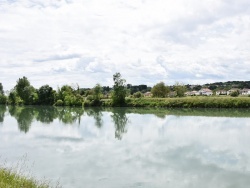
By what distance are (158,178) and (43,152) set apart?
26.4 ft

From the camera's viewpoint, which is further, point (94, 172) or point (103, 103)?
point (103, 103)

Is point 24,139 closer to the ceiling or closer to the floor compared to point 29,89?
closer to the floor

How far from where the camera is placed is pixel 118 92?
204ft

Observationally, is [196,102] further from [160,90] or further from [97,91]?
[97,91]

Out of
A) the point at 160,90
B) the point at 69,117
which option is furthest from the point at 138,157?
the point at 160,90

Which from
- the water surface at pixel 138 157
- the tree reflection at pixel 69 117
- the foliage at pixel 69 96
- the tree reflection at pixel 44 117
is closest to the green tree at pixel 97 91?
the foliage at pixel 69 96

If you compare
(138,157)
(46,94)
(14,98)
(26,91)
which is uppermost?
(26,91)

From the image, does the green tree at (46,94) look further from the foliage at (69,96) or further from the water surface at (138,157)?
the water surface at (138,157)

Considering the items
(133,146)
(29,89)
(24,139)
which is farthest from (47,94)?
(133,146)

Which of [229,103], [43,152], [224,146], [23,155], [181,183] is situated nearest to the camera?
[181,183]

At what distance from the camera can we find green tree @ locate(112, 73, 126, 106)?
6209 centimetres

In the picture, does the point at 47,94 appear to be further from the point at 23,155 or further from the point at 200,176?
the point at 200,176

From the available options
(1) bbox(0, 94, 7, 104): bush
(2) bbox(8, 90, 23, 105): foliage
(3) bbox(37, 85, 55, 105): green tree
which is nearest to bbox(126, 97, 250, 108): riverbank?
(3) bbox(37, 85, 55, 105): green tree

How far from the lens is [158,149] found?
706 inches
